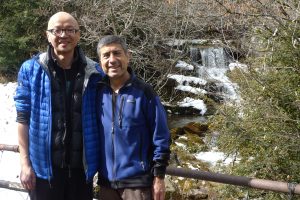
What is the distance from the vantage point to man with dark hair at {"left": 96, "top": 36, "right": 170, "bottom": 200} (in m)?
2.46

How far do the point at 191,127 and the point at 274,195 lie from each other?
754cm

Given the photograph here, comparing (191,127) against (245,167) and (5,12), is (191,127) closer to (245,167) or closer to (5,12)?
(245,167)

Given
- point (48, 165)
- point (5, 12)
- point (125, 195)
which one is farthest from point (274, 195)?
point (5, 12)

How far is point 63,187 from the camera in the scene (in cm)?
274

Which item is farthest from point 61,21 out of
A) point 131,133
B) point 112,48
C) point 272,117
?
point 272,117

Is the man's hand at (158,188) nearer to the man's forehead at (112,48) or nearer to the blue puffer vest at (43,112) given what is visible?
the blue puffer vest at (43,112)

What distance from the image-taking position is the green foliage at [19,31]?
Result: 1476 cm

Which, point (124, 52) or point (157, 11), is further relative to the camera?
point (157, 11)

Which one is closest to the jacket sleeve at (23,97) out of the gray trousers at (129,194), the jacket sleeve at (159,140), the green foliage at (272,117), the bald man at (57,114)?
the bald man at (57,114)

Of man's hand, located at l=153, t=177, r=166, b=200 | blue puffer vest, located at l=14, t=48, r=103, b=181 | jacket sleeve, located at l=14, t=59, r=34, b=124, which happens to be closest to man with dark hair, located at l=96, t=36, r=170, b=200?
man's hand, located at l=153, t=177, r=166, b=200

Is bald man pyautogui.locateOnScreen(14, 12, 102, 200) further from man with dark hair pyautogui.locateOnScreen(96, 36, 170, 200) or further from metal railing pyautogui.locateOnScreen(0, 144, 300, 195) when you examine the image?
metal railing pyautogui.locateOnScreen(0, 144, 300, 195)

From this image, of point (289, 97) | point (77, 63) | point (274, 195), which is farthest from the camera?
point (274, 195)

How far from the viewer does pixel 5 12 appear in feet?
52.5

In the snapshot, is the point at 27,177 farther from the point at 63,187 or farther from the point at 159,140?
the point at 159,140
